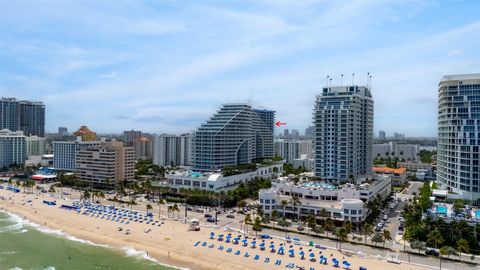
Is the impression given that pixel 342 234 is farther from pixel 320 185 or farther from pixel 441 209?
pixel 320 185

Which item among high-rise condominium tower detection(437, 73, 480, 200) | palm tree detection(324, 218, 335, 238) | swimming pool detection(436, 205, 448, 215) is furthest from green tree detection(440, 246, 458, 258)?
high-rise condominium tower detection(437, 73, 480, 200)

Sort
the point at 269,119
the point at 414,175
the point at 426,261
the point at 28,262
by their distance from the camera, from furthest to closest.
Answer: the point at 269,119, the point at 414,175, the point at 28,262, the point at 426,261

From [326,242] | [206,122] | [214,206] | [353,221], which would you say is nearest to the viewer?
[326,242]

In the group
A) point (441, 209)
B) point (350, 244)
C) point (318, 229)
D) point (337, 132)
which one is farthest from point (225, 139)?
point (441, 209)

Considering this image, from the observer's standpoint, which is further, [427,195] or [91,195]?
[91,195]

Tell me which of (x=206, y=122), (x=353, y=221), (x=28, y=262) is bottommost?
(x=28, y=262)

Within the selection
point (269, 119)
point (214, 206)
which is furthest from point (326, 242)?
point (269, 119)

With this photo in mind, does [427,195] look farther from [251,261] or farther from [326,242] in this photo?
[251,261]
